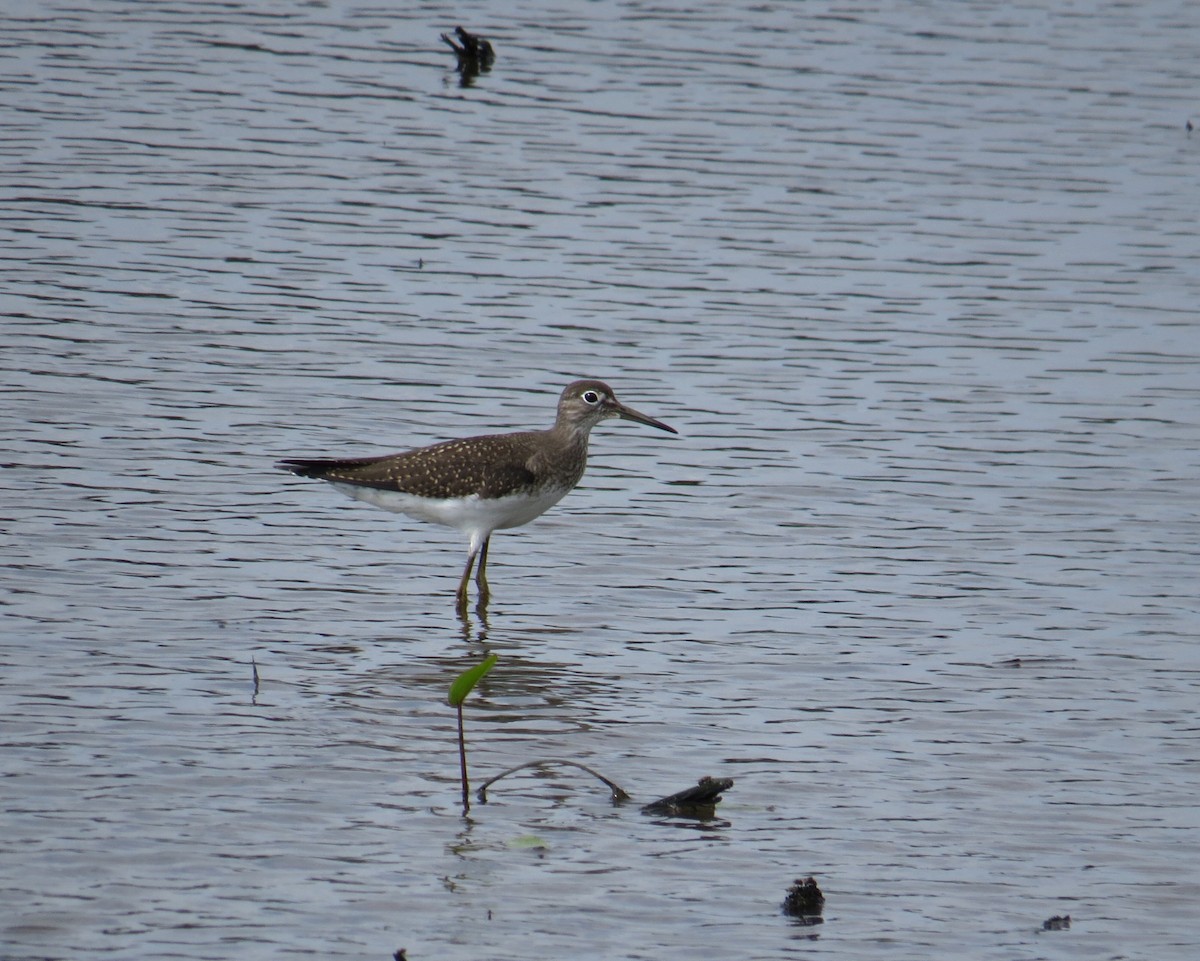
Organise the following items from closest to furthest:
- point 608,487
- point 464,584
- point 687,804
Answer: point 687,804
point 464,584
point 608,487

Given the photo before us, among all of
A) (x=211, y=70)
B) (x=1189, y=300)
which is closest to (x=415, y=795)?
(x=1189, y=300)

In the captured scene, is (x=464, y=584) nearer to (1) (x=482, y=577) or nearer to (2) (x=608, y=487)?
(1) (x=482, y=577)

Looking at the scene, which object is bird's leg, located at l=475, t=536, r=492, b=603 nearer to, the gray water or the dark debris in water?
the gray water

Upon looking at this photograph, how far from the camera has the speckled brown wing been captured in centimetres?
1261

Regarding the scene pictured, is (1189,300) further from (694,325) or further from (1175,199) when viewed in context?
(694,325)

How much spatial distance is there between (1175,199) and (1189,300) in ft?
11.2

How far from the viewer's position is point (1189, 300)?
1931 cm

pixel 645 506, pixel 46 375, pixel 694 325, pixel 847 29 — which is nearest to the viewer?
pixel 645 506

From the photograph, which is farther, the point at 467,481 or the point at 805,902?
the point at 467,481

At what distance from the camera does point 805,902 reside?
27.0ft

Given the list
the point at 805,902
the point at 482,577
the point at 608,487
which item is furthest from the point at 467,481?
the point at 805,902

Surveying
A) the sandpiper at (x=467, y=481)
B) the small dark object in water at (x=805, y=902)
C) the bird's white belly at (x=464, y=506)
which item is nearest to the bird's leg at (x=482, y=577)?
the sandpiper at (x=467, y=481)

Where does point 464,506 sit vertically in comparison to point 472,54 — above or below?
below

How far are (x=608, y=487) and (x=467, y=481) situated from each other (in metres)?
2.63
